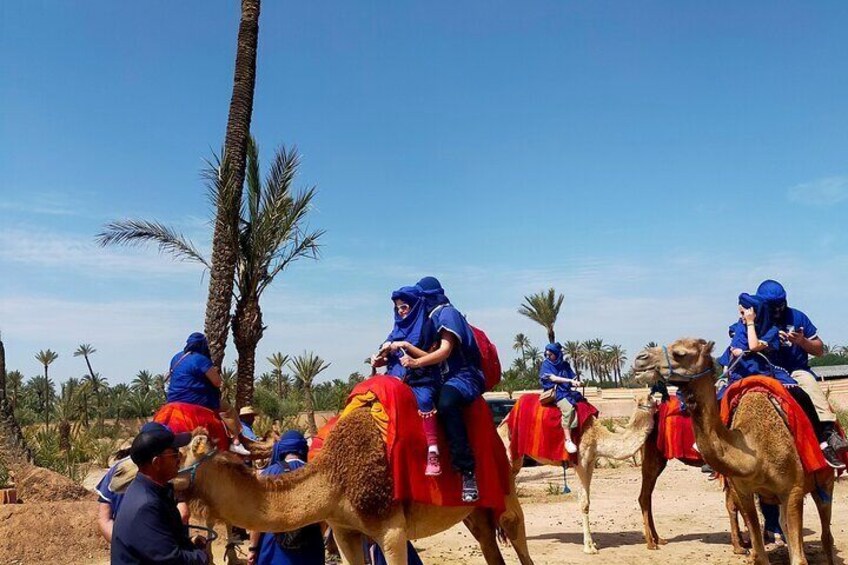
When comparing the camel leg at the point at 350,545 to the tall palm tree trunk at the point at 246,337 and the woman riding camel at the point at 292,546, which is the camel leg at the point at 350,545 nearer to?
the woman riding camel at the point at 292,546

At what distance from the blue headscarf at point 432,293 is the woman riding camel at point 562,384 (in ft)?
15.2

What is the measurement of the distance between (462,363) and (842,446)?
4.01 meters

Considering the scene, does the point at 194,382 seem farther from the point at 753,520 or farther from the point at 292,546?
the point at 753,520

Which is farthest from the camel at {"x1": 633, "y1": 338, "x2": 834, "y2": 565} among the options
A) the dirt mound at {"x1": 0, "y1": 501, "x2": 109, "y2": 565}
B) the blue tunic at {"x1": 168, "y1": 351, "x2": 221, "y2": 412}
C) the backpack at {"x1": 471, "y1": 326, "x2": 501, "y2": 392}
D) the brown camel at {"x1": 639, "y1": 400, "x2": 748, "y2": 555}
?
the dirt mound at {"x1": 0, "y1": 501, "x2": 109, "y2": 565}

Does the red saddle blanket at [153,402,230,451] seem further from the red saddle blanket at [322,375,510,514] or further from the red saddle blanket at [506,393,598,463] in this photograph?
the red saddle blanket at [506,393,598,463]

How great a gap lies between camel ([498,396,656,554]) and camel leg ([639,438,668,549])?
1.91 feet

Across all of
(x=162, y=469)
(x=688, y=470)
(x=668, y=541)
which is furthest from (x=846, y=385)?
(x=162, y=469)

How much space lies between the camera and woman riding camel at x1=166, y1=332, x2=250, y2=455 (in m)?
6.68

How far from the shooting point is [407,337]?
18.9ft

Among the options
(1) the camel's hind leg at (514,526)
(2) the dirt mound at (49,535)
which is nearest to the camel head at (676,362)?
(1) the camel's hind leg at (514,526)

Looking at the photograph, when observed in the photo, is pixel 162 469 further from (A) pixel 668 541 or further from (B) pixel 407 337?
(A) pixel 668 541

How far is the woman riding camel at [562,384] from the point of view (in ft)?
33.0

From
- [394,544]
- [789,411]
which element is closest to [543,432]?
[789,411]

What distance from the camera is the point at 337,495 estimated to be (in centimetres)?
511
